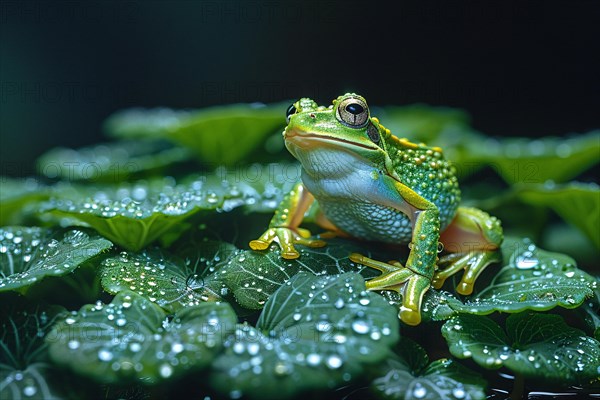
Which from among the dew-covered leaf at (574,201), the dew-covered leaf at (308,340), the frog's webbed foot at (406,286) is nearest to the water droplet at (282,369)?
the dew-covered leaf at (308,340)

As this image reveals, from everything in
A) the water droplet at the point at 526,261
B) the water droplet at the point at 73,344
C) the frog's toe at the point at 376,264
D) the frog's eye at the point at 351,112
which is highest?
the frog's eye at the point at 351,112

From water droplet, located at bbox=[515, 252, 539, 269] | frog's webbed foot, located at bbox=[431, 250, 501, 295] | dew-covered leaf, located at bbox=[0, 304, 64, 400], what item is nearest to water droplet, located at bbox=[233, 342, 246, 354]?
dew-covered leaf, located at bbox=[0, 304, 64, 400]

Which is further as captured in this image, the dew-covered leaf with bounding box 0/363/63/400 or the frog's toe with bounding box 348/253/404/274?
the frog's toe with bounding box 348/253/404/274

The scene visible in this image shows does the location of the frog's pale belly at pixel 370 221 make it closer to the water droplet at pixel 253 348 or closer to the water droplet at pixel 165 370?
the water droplet at pixel 253 348

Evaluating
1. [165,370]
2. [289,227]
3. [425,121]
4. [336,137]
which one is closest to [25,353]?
[165,370]

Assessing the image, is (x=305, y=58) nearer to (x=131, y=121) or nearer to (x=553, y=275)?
(x=131, y=121)

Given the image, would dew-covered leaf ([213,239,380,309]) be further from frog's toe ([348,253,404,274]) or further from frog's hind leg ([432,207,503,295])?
frog's hind leg ([432,207,503,295])
